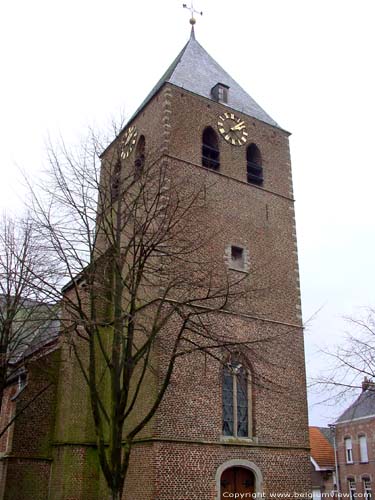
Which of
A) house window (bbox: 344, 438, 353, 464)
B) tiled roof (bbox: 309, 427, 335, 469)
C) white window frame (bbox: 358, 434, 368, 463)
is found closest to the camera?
white window frame (bbox: 358, 434, 368, 463)

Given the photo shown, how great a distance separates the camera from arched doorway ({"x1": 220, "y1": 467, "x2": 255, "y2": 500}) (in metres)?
14.9

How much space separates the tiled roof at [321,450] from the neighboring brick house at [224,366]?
1895 cm

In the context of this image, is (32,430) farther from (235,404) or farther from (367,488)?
(367,488)

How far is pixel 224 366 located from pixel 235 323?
14.5 ft

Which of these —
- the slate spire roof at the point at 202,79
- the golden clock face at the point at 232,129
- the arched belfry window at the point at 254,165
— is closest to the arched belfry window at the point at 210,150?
the golden clock face at the point at 232,129

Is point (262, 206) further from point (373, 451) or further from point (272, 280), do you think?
point (373, 451)

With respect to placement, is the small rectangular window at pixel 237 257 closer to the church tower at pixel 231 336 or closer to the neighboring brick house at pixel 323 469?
the church tower at pixel 231 336

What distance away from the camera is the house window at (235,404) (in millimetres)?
15656

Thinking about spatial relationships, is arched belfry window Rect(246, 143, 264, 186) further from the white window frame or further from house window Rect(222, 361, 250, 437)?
the white window frame

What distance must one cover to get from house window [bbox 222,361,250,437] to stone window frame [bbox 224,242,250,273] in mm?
3061

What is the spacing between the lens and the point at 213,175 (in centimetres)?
1866

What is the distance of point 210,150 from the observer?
19.6m

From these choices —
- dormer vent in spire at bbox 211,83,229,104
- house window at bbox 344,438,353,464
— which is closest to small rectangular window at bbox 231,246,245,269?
dormer vent in spire at bbox 211,83,229,104

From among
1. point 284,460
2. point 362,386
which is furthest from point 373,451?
point 362,386
